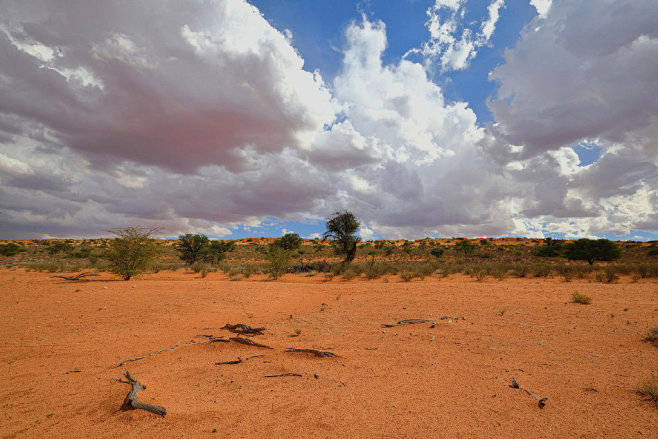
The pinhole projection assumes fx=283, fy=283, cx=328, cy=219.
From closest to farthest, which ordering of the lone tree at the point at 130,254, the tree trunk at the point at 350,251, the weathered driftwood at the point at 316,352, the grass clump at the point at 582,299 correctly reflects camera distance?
the weathered driftwood at the point at 316,352
the grass clump at the point at 582,299
the lone tree at the point at 130,254
the tree trunk at the point at 350,251

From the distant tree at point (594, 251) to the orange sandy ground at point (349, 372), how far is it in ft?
77.3

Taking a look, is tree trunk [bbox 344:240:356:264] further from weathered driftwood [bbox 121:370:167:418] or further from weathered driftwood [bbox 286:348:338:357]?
weathered driftwood [bbox 121:370:167:418]

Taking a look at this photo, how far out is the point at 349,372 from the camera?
4.55 m

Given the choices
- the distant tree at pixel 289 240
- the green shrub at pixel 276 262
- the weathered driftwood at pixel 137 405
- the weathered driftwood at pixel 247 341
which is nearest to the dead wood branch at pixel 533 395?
the weathered driftwood at pixel 247 341

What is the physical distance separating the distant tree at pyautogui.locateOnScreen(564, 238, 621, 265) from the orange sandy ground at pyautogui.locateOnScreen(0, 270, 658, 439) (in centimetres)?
2357

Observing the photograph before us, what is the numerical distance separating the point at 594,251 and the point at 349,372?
110ft

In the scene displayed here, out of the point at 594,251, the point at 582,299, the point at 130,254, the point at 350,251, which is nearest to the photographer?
the point at 582,299

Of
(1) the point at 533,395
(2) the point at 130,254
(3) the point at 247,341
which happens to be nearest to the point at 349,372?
(1) the point at 533,395

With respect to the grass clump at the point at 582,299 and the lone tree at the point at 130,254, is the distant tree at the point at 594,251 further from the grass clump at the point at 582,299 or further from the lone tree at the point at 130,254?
the lone tree at the point at 130,254

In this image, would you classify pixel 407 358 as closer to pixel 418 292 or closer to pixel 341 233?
pixel 418 292

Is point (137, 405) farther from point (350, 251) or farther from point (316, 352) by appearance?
point (350, 251)

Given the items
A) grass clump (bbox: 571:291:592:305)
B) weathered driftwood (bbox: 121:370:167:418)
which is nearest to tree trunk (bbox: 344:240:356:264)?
grass clump (bbox: 571:291:592:305)

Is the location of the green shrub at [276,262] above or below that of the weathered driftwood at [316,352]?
above

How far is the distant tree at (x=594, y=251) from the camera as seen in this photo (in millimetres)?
26719
